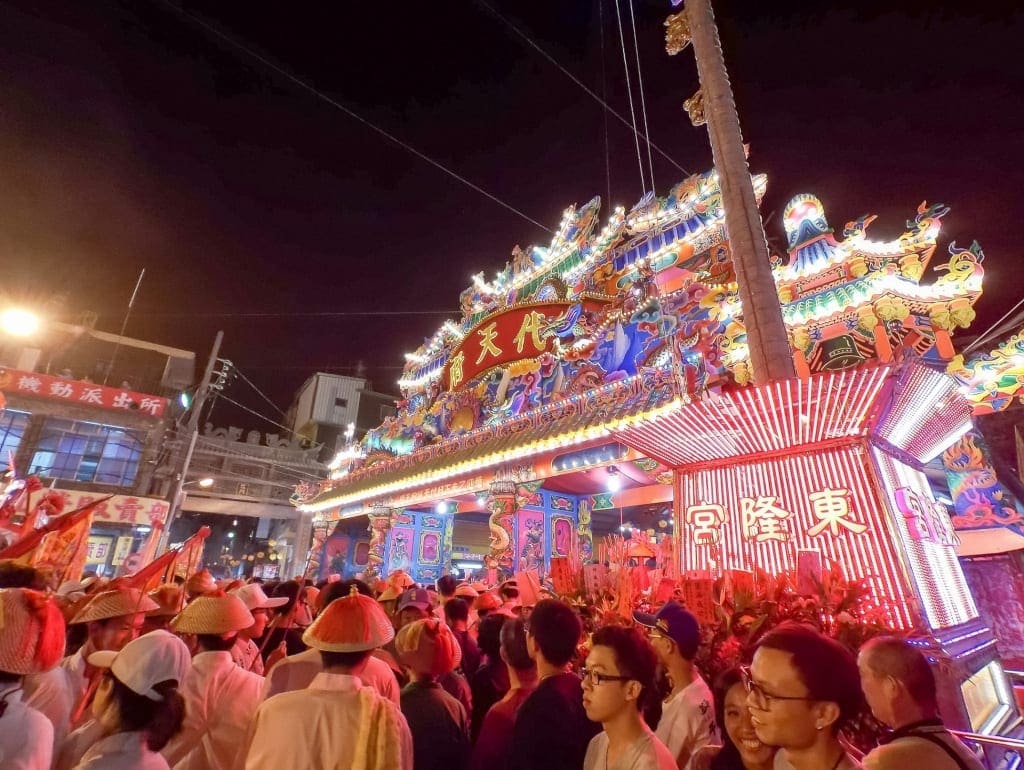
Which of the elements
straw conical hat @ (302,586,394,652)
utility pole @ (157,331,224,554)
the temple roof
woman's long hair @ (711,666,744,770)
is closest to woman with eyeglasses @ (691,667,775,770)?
woman's long hair @ (711,666,744,770)

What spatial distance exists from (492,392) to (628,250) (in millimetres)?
5151

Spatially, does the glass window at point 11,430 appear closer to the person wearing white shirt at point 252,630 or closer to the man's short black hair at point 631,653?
the person wearing white shirt at point 252,630

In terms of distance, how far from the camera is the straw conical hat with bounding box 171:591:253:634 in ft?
9.52

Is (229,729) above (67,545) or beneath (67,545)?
beneath

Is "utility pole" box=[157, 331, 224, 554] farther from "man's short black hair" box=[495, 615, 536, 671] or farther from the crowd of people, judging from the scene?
"man's short black hair" box=[495, 615, 536, 671]

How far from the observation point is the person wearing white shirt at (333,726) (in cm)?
201

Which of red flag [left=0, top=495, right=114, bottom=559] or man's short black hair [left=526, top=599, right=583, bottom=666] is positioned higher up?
red flag [left=0, top=495, right=114, bottom=559]

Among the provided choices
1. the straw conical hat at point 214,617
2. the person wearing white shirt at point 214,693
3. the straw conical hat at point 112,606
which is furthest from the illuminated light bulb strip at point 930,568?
the straw conical hat at point 112,606

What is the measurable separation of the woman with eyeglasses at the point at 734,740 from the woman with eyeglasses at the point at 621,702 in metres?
0.31

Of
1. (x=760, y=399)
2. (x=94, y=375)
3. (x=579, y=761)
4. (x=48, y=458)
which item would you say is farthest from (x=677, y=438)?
(x=94, y=375)

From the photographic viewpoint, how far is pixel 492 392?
1330 cm

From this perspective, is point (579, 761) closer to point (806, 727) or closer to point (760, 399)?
point (806, 727)

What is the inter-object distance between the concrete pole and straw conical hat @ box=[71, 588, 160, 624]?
644 centimetres

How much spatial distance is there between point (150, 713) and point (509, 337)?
1225 cm
